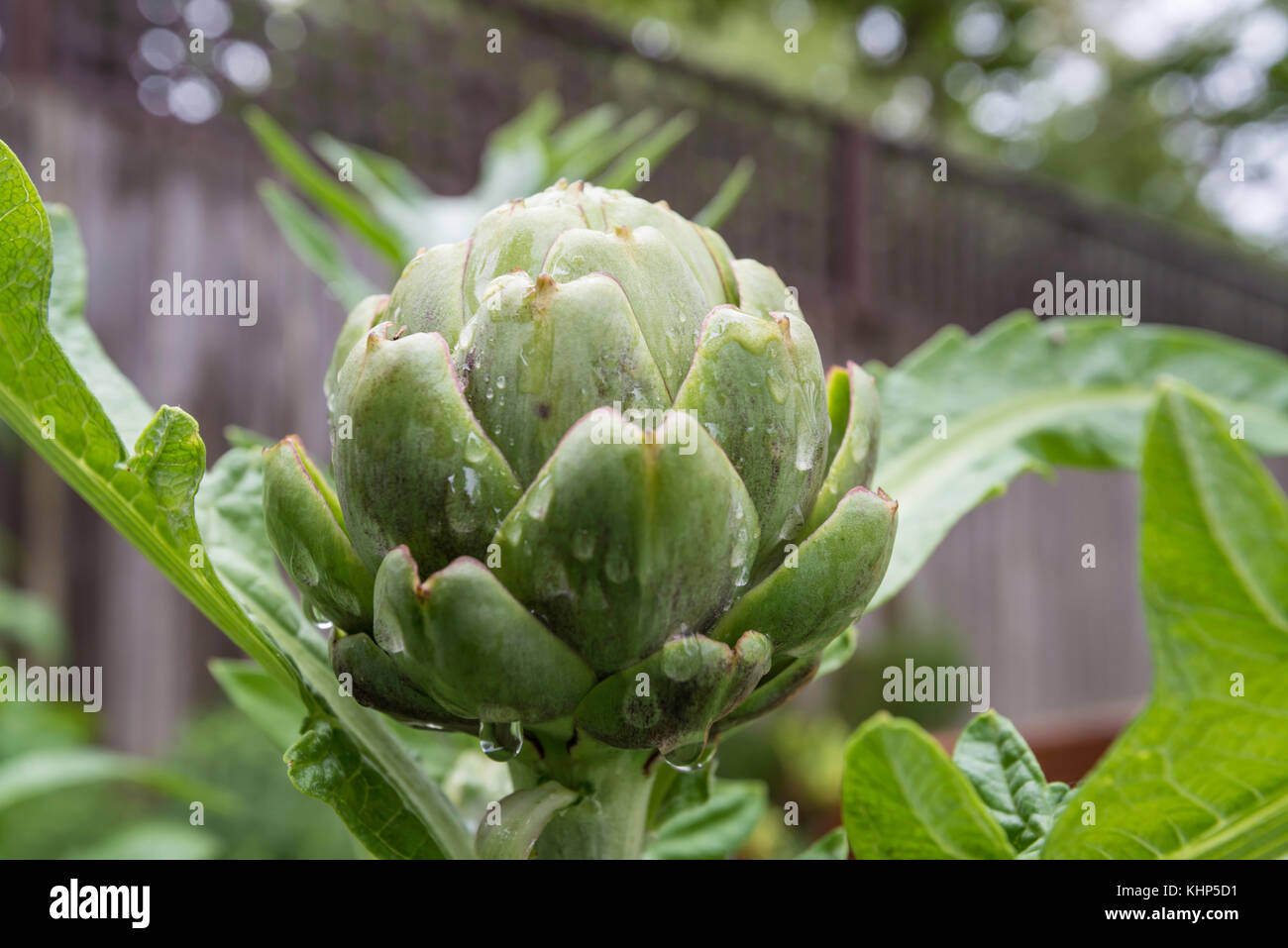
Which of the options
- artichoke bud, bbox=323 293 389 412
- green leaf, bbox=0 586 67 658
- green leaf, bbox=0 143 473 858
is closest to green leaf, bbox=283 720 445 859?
green leaf, bbox=0 143 473 858

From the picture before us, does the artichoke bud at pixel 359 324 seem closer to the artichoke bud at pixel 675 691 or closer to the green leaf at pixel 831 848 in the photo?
the artichoke bud at pixel 675 691

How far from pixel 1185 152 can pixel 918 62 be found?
2.59 metres

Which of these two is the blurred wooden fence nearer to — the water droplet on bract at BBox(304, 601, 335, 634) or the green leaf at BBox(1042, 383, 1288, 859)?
the water droplet on bract at BBox(304, 601, 335, 634)

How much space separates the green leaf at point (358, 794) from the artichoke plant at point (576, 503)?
0.14ft

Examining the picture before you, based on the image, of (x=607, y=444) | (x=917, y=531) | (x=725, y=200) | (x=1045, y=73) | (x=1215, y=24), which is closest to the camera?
(x=607, y=444)

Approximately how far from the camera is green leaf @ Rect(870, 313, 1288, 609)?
542 mm

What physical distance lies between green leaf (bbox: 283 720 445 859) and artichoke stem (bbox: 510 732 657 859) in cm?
4

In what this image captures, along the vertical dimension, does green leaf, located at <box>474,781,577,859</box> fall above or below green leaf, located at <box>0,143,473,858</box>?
below

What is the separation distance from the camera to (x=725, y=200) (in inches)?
23.7

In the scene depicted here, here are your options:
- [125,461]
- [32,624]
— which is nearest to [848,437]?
[125,461]

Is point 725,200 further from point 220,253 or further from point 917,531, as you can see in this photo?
point 220,253

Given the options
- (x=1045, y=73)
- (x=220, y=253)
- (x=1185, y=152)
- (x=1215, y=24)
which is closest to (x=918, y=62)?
(x=1045, y=73)

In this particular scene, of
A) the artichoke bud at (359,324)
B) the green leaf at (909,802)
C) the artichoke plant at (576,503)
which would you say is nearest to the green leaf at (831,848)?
the green leaf at (909,802)

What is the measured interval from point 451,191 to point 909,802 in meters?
2.49
